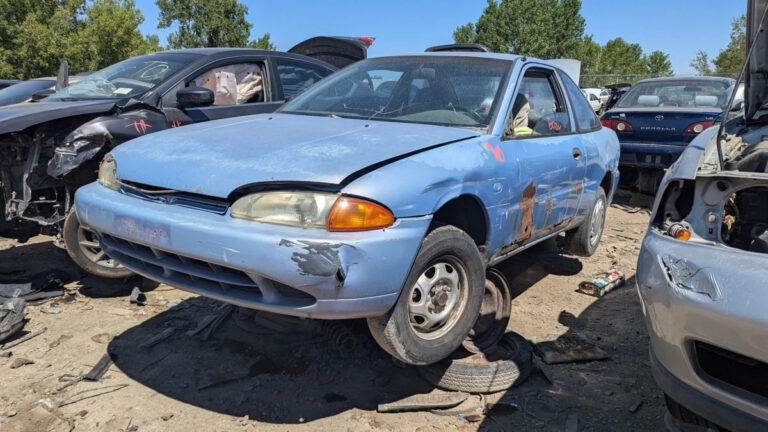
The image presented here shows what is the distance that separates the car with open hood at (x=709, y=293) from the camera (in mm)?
1820

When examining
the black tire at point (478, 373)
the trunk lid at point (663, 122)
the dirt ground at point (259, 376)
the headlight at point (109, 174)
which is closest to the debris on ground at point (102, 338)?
the dirt ground at point (259, 376)

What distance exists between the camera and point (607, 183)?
5090 mm

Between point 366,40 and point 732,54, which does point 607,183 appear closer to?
point 366,40

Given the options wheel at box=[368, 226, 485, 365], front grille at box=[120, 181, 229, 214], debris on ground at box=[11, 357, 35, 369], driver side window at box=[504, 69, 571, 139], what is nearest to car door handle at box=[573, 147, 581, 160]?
driver side window at box=[504, 69, 571, 139]

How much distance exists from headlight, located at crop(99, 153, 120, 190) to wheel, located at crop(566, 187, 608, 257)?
3.50m

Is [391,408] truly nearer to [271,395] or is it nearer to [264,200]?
[271,395]

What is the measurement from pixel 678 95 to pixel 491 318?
672 cm

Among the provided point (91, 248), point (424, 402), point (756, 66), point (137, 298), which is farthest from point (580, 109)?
point (91, 248)

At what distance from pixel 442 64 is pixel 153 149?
189cm

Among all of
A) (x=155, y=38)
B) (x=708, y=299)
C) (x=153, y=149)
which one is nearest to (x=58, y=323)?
(x=153, y=149)

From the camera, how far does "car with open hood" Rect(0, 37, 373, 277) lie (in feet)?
12.7

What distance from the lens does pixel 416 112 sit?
339 cm

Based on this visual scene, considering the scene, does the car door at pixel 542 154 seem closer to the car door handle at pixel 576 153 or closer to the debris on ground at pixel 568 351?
the car door handle at pixel 576 153

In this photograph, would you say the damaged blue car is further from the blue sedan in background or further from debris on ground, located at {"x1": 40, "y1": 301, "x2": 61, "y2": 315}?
the blue sedan in background
